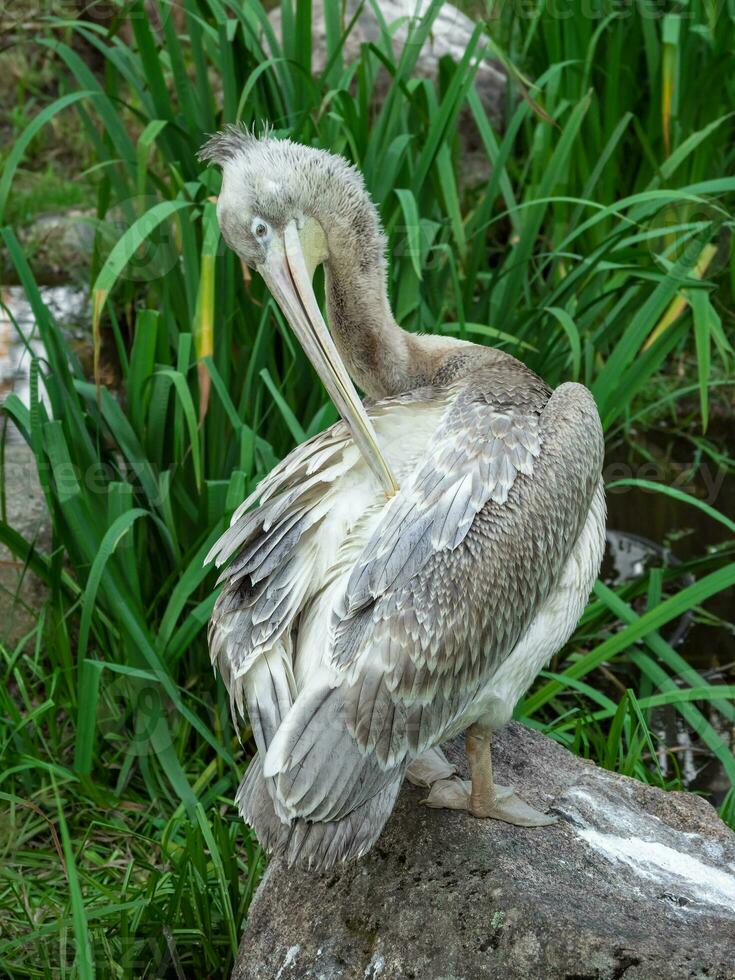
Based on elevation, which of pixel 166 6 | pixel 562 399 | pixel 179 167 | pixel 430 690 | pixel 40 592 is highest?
pixel 166 6

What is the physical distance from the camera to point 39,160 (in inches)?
307

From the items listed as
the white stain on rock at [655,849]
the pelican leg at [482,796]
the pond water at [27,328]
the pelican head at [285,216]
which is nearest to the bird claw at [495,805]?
the pelican leg at [482,796]

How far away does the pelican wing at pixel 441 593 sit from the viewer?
8.19 ft

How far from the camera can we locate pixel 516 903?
2500mm

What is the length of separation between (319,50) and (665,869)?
521cm

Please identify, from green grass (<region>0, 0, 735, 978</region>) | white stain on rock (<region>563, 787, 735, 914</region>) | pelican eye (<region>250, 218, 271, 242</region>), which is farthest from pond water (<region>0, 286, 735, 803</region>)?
pelican eye (<region>250, 218, 271, 242</region>)

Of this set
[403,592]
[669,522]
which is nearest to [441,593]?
[403,592]

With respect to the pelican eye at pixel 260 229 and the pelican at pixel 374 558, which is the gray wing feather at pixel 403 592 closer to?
the pelican at pixel 374 558

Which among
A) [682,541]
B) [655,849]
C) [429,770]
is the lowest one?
[682,541]

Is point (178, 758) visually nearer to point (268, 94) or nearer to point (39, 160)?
point (268, 94)

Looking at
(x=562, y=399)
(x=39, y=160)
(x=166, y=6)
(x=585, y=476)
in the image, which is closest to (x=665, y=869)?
(x=585, y=476)

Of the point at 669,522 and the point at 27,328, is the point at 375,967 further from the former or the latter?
the point at 27,328

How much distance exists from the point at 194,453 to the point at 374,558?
115cm

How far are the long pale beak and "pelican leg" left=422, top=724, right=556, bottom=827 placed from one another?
65 centimetres
